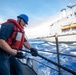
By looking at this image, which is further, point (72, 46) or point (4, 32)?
point (72, 46)

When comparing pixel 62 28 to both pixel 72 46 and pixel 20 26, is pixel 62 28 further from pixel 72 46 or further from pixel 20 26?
pixel 20 26

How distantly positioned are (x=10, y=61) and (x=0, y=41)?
0.52m

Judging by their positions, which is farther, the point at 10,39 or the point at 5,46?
the point at 10,39

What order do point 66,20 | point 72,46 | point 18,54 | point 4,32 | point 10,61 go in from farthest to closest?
point 66,20 → point 72,46 → point 10,61 → point 18,54 → point 4,32

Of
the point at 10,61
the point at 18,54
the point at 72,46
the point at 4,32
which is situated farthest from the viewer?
the point at 72,46

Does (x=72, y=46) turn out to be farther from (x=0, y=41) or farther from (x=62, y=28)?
(x=0, y=41)

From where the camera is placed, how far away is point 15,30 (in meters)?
2.00

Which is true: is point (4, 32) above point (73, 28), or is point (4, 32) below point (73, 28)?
below

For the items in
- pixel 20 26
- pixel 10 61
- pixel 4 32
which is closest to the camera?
pixel 4 32

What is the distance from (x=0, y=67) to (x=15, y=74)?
0.48 metres

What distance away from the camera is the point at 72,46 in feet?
77.5

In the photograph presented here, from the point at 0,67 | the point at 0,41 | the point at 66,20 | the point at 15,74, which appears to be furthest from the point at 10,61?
the point at 66,20

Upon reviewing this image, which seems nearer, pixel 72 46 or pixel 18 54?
pixel 18 54

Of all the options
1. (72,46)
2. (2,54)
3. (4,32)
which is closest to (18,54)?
(2,54)
